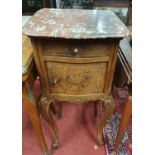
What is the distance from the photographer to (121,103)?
4.62ft

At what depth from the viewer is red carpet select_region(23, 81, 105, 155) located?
108cm

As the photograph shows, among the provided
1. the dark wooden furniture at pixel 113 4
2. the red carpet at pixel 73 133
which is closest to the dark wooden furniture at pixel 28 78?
the red carpet at pixel 73 133

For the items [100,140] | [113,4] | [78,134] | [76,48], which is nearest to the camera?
[76,48]

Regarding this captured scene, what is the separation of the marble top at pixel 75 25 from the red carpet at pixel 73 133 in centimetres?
83

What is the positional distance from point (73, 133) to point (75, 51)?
0.78m

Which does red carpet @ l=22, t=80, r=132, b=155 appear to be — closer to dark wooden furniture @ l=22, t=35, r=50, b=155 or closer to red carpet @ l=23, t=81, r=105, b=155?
red carpet @ l=23, t=81, r=105, b=155

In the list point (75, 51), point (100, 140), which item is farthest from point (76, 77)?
point (100, 140)

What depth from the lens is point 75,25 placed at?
61 centimetres

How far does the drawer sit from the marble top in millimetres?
41

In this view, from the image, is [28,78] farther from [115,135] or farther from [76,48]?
[115,135]

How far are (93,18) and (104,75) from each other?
0.82 feet

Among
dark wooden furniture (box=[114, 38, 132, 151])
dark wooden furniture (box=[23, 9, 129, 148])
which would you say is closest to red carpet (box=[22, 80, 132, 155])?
dark wooden furniture (box=[114, 38, 132, 151])
